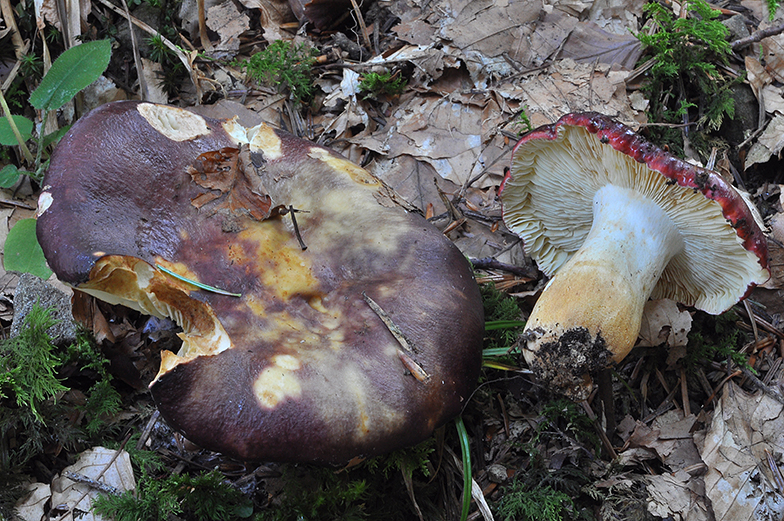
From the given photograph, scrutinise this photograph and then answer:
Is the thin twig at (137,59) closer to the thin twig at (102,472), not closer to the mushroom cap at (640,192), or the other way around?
the thin twig at (102,472)

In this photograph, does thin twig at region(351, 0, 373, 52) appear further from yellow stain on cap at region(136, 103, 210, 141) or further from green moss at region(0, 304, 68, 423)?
green moss at region(0, 304, 68, 423)

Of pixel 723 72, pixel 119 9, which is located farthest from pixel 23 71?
pixel 723 72

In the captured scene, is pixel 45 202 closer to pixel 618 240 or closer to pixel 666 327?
pixel 618 240

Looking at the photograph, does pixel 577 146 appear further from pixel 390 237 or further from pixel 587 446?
pixel 587 446

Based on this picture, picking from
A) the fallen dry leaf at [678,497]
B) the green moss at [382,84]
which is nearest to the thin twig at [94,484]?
the fallen dry leaf at [678,497]

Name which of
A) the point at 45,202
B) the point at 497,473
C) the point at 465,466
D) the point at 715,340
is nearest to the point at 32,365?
the point at 45,202

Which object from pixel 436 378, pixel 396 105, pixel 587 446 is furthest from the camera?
pixel 396 105
